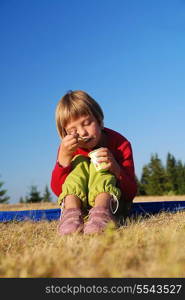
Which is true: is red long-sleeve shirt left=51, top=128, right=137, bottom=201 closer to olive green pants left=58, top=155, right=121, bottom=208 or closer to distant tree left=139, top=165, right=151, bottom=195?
olive green pants left=58, top=155, right=121, bottom=208

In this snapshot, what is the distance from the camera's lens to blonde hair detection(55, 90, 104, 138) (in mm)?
3127

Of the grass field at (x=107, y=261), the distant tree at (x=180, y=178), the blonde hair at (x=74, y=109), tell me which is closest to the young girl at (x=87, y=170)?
the blonde hair at (x=74, y=109)

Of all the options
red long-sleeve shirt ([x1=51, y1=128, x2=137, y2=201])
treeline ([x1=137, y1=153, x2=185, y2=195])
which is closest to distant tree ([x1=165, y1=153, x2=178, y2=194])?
treeline ([x1=137, y1=153, x2=185, y2=195])

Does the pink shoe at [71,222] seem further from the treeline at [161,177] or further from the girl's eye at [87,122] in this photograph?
the treeline at [161,177]

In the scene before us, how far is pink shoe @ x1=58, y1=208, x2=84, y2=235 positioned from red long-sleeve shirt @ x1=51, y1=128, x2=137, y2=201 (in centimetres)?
53

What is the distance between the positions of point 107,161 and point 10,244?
1.01 m

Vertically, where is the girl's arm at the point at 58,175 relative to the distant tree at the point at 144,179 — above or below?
below

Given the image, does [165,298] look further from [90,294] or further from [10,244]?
[10,244]

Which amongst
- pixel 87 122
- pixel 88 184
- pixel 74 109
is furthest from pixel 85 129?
pixel 88 184

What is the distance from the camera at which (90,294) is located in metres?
1.18

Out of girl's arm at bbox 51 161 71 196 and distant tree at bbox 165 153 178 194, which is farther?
distant tree at bbox 165 153 178 194

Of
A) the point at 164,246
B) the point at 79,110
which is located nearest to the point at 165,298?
the point at 164,246

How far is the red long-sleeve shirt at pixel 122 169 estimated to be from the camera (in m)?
3.09

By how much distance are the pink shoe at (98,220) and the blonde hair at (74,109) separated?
3.10 ft
